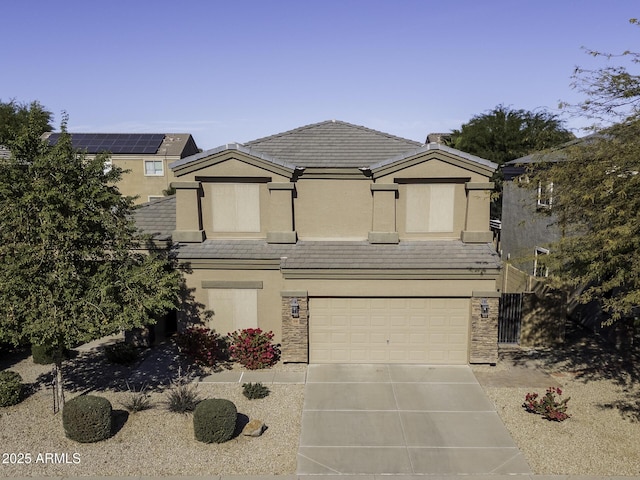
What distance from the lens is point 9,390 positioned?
12.4m

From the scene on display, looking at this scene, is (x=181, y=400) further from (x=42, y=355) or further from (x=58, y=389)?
(x=42, y=355)

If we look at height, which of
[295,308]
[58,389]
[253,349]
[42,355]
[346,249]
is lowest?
[42,355]

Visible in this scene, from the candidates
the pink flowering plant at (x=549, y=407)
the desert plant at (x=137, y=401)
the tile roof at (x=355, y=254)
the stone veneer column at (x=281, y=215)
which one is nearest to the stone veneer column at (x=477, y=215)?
the tile roof at (x=355, y=254)

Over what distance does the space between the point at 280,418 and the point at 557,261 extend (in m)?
8.40

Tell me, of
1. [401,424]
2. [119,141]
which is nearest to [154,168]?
[119,141]

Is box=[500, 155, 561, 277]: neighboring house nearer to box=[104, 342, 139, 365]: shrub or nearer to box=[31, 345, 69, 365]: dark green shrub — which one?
box=[104, 342, 139, 365]: shrub

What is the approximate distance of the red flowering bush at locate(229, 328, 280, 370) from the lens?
15039mm

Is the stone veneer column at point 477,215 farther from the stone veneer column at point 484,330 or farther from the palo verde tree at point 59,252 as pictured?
the palo verde tree at point 59,252

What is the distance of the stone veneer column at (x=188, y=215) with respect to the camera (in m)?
15.9

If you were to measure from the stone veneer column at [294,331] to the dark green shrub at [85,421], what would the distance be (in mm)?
5864

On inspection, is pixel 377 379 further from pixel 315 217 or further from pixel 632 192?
pixel 632 192

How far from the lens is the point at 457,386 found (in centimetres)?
1388

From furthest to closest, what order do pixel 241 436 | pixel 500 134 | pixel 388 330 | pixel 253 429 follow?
pixel 500 134, pixel 388 330, pixel 241 436, pixel 253 429

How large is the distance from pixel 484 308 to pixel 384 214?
4.49 metres
